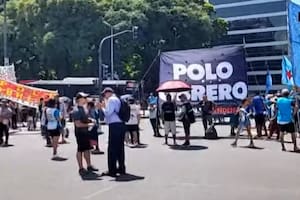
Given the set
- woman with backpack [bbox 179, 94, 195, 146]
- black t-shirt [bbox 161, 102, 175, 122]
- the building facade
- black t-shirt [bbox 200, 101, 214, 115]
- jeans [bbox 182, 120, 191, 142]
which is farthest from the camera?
the building facade

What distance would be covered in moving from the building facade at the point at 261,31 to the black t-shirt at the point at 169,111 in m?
86.7

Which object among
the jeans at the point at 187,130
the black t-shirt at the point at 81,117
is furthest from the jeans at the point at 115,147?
the jeans at the point at 187,130

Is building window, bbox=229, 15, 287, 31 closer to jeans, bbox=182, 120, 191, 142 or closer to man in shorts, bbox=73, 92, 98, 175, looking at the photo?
jeans, bbox=182, 120, 191, 142

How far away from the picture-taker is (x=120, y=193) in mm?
10070

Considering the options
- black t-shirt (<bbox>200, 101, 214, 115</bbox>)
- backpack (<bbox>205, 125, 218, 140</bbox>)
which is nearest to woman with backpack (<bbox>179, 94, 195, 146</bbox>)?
backpack (<bbox>205, 125, 218, 140</bbox>)

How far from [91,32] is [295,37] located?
45839 mm

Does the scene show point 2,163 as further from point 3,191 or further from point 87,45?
point 87,45

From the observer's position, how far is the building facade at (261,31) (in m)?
106

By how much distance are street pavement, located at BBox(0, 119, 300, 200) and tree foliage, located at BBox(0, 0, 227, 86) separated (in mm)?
42984

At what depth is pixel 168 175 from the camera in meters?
12.1

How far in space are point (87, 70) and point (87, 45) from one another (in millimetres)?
4913

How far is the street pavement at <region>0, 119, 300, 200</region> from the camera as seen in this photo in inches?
393

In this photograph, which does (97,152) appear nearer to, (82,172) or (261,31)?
(82,172)

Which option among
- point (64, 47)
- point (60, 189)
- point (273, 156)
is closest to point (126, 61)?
point (64, 47)
